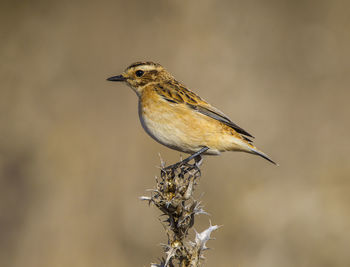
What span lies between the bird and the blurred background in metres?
2.83

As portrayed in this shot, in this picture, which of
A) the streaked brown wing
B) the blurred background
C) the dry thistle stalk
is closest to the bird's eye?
the streaked brown wing

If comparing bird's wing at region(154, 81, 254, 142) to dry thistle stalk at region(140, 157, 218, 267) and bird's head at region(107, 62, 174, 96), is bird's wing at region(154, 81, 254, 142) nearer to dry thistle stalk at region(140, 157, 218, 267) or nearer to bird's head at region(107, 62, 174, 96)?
bird's head at region(107, 62, 174, 96)

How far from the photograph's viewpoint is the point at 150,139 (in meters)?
9.60

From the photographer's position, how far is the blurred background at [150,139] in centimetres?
852

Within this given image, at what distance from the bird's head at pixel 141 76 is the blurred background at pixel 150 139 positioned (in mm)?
2862

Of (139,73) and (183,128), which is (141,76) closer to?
(139,73)

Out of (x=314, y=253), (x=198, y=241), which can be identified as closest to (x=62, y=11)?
(x=314, y=253)

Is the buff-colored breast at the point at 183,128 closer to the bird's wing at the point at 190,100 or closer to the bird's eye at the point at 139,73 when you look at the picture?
the bird's wing at the point at 190,100

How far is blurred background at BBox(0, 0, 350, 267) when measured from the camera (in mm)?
8523

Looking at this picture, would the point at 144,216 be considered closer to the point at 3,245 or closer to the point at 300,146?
the point at 3,245

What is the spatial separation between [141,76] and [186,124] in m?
1.02

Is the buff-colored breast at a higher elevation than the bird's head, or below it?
below

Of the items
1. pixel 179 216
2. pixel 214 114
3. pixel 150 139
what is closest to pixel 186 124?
pixel 214 114

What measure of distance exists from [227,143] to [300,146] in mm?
4549
